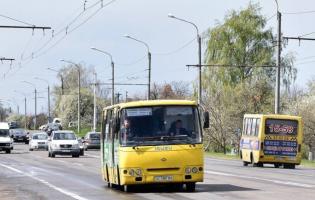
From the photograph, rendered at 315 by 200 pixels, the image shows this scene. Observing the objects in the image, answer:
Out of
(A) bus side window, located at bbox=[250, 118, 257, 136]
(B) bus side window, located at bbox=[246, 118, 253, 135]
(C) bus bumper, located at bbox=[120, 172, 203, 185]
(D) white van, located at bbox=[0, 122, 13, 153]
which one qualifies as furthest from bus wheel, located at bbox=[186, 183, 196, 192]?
(D) white van, located at bbox=[0, 122, 13, 153]

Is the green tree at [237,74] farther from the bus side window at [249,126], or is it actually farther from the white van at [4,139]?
the bus side window at [249,126]

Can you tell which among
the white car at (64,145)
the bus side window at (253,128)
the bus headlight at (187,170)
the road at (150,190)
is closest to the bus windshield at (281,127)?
the bus side window at (253,128)

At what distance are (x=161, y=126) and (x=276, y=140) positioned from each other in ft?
70.5

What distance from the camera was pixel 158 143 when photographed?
21000 millimetres

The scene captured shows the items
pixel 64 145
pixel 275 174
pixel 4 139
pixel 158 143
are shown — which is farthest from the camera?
pixel 4 139

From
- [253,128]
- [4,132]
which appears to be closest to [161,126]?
[253,128]

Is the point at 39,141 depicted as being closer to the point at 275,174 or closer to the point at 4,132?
the point at 4,132

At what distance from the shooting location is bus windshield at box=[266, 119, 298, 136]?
41.7 metres

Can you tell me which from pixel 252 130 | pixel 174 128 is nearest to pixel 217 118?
pixel 252 130

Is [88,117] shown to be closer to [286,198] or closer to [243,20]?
[243,20]

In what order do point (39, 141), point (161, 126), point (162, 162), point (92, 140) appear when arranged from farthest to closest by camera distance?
point (92, 140), point (39, 141), point (161, 126), point (162, 162)

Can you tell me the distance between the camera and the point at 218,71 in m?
77.2

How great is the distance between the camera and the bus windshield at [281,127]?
41719 mm

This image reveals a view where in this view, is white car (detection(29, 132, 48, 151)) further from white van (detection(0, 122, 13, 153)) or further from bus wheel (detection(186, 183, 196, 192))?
bus wheel (detection(186, 183, 196, 192))
